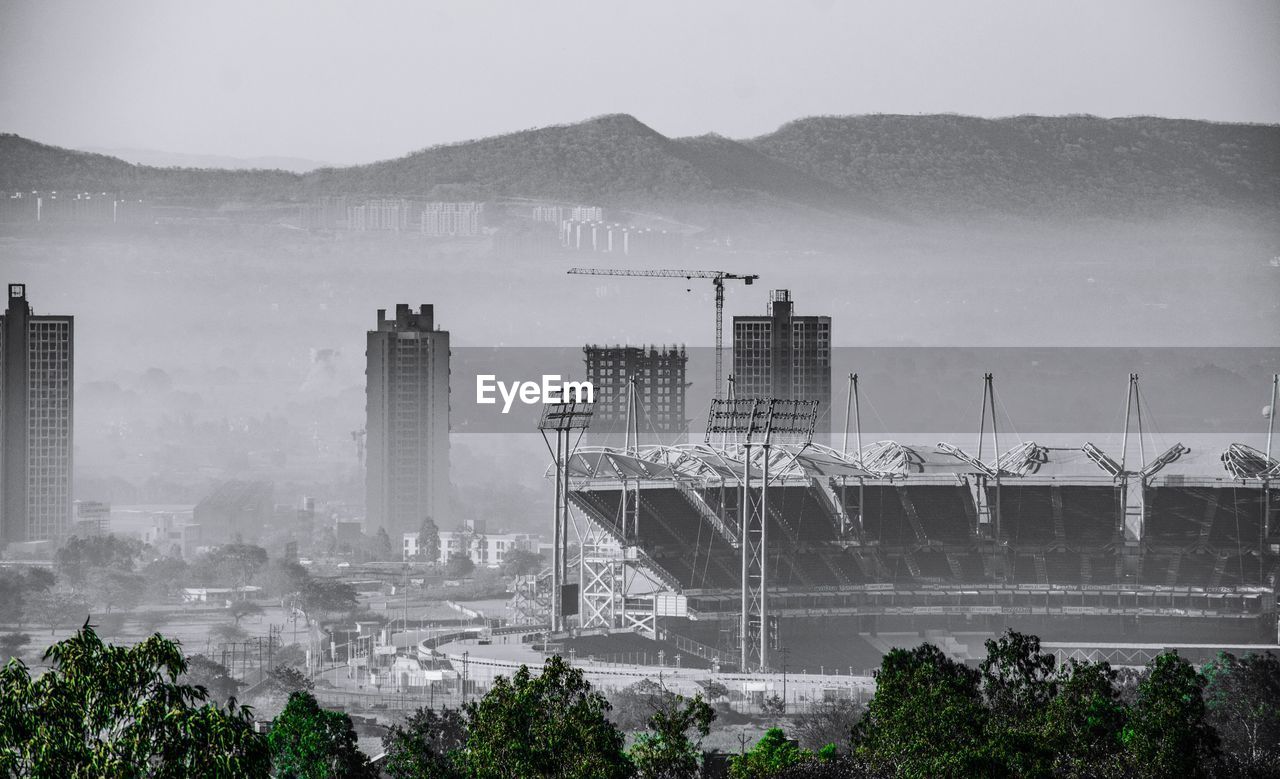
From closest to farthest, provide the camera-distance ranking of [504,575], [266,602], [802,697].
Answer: [802,697] < [266,602] < [504,575]

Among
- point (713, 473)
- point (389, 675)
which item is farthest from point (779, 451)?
point (389, 675)

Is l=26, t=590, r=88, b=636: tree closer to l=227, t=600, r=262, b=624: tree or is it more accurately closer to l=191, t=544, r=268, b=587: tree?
l=227, t=600, r=262, b=624: tree

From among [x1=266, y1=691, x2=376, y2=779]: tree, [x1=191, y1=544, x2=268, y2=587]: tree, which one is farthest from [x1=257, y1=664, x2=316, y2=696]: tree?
[x1=191, y1=544, x2=268, y2=587]: tree

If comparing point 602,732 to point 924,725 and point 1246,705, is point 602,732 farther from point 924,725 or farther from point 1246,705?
point 1246,705

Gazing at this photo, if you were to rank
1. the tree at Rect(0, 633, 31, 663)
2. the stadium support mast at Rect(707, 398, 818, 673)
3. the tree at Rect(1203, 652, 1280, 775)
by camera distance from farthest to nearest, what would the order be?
1. the tree at Rect(0, 633, 31, 663)
2. the stadium support mast at Rect(707, 398, 818, 673)
3. the tree at Rect(1203, 652, 1280, 775)

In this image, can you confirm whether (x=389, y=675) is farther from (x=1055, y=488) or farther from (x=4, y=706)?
(x=4, y=706)

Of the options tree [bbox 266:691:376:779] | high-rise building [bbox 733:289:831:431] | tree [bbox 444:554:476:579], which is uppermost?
high-rise building [bbox 733:289:831:431]

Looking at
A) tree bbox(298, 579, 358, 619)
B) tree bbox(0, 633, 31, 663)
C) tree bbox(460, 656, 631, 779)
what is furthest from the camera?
tree bbox(298, 579, 358, 619)
